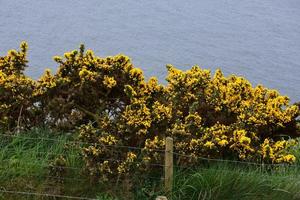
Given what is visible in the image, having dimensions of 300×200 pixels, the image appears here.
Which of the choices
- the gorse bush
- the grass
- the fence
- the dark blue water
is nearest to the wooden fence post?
the fence

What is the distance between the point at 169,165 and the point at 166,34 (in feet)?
37.0

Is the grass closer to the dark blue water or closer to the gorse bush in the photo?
the gorse bush

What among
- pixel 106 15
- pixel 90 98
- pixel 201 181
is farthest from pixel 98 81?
pixel 106 15

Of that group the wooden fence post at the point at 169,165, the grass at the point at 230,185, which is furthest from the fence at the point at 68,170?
the grass at the point at 230,185

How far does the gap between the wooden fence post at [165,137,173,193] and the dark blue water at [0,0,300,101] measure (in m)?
7.15

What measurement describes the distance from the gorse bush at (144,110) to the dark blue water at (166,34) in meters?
5.78

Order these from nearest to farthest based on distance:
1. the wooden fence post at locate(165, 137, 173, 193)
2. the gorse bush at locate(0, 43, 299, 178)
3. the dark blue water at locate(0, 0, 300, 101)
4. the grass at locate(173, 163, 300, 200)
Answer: the wooden fence post at locate(165, 137, 173, 193), the grass at locate(173, 163, 300, 200), the gorse bush at locate(0, 43, 299, 178), the dark blue water at locate(0, 0, 300, 101)

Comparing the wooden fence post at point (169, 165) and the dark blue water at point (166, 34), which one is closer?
the wooden fence post at point (169, 165)

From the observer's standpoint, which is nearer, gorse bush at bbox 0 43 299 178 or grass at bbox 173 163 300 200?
grass at bbox 173 163 300 200

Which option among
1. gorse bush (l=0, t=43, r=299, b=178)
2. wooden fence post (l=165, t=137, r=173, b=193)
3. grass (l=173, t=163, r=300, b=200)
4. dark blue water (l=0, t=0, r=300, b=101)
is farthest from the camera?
dark blue water (l=0, t=0, r=300, b=101)

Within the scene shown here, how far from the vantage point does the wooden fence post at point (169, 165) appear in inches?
202

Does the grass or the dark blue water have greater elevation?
the dark blue water

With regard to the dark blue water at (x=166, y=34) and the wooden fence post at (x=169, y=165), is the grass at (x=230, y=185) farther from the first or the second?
the dark blue water at (x=166, y=34)

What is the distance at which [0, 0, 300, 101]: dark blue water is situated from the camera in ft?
45.5
